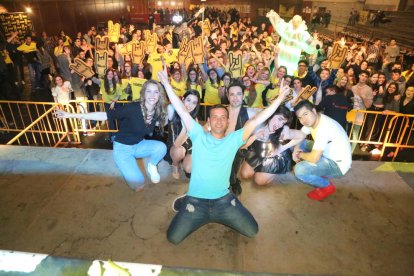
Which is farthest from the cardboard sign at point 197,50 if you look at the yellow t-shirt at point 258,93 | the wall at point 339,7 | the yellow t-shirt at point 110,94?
the wall at point 339,7

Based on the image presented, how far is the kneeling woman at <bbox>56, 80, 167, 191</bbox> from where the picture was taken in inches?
164

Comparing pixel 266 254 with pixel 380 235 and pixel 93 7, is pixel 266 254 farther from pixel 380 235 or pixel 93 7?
pixel 93 7

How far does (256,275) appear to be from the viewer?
2068mm

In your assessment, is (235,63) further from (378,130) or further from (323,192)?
(323,192)

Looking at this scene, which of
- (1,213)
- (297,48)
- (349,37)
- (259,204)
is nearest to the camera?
(1,213)

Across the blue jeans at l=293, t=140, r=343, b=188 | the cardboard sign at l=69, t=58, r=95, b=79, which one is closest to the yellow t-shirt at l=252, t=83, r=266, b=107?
the blue jeans at l=293, t=140, r=343, b=188

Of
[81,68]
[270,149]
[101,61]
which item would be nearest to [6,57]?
[101,61]

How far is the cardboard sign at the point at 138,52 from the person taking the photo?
343 inches

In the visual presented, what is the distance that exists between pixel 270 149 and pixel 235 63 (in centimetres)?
449

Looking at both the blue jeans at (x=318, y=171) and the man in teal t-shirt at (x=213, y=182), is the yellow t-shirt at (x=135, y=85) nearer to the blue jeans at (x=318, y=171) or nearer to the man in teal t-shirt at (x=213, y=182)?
the man in teal t-shirt at (x=213, y=182)

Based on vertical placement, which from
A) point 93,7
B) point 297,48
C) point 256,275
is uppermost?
point 93,7

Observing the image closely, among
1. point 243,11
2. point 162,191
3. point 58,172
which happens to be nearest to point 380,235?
point 162,191

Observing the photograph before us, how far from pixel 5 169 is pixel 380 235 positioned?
18.9 ft

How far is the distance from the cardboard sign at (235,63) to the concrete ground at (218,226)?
4.45 m
